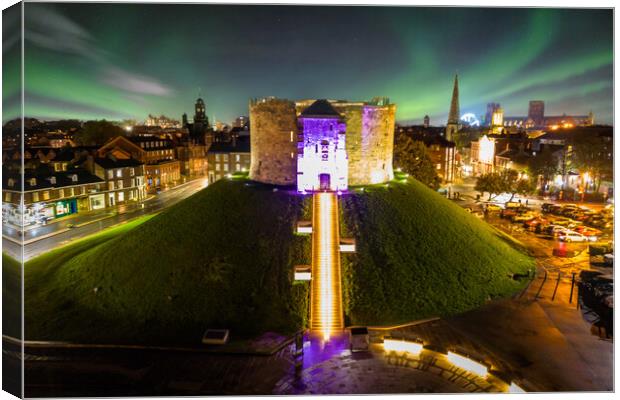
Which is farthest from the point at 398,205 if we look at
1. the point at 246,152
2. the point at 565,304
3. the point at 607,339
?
the point at 246,152

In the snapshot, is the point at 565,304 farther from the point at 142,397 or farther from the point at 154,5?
the point at 154,5

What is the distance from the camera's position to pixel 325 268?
97.7 feet

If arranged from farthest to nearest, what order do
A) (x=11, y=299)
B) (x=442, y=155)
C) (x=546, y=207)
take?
(x=442, y=155)
(x=546, y=207)
(x=11, y=299)

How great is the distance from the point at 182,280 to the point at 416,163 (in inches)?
1704

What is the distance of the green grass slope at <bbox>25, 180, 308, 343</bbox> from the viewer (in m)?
25.7

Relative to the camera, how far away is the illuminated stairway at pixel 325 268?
1009 inches

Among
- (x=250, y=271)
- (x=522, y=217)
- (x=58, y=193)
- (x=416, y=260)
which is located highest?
(x=58, y=193)

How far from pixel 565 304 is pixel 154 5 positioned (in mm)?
28900

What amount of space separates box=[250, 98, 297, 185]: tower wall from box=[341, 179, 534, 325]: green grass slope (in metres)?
6.46

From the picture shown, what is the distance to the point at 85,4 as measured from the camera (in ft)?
67.5

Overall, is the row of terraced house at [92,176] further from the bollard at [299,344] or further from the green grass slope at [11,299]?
the bollard at [299,344]

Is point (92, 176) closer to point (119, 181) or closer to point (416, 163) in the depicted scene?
point (119, 181)

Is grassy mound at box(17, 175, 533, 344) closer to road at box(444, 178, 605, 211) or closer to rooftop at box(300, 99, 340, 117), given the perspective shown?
rooftop at box(300, 99, 340, 117)

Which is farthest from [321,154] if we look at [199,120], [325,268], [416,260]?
[199,120]
